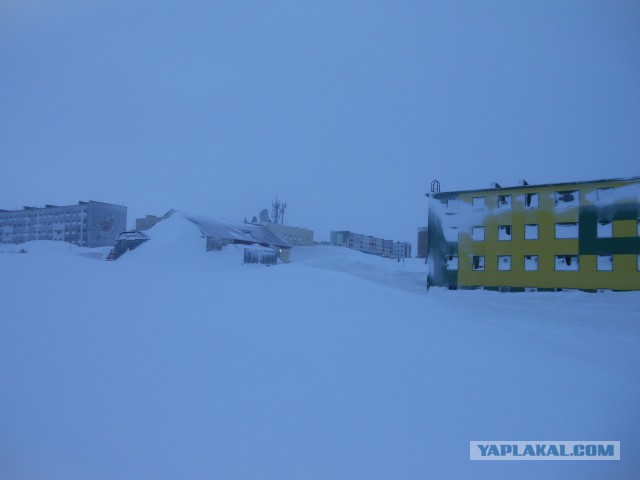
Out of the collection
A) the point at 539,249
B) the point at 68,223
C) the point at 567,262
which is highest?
the point at 68,223

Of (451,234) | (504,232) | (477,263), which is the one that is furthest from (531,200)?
(451,234)

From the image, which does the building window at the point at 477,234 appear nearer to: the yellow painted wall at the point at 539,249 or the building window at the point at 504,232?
the yellow painted wall at the point at 539,249

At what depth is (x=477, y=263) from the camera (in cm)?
3278

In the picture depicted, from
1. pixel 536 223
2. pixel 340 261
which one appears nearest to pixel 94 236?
pixel 340 261

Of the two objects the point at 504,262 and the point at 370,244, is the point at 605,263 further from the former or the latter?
the point at 370,244

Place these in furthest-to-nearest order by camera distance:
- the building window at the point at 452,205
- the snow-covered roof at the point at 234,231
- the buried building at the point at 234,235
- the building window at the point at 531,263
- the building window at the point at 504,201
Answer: the snow-covered roof at the point at 234,231 → the buried building at the point at 234,235 → the building window at the point at 452,205 → the building window at the point at 504,201 → the building window at the point at 531,263

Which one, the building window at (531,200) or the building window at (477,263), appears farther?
the building window at (477,263)

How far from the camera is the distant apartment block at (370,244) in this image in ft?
400

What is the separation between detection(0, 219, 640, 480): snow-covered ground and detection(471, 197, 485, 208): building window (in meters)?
21.7

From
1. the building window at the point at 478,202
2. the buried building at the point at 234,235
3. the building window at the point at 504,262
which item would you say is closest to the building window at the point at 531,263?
the building window at the point at 504,262

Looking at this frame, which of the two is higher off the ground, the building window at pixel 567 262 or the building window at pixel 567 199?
the building window at pixel 567 199

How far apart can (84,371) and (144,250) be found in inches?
1156

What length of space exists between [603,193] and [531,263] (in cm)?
670

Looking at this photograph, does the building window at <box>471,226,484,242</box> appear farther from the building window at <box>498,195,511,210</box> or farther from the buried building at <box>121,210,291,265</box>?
the buried building at <box>121,210,291,265</box>
